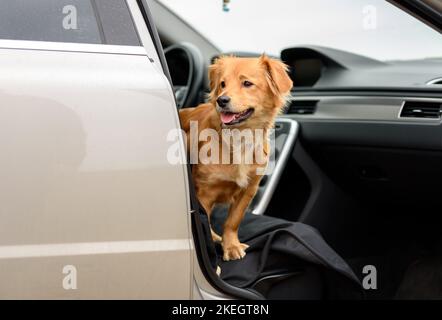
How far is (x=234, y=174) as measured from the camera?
216cm

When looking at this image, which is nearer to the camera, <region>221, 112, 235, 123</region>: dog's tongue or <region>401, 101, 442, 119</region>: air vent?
<region>221, 112, 235, 123</region>: dog's tongue

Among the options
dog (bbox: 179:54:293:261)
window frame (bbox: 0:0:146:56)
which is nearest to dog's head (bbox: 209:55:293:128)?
dog (bbox: 179:54:293:261)

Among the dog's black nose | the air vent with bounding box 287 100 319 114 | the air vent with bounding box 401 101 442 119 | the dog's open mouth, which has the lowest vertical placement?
the air vent with bounding box 287 100 319 114

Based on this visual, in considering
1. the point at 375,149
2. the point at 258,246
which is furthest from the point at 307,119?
the point at 258,246

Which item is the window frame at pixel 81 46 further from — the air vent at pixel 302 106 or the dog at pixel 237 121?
the air vent at pixel 302 106

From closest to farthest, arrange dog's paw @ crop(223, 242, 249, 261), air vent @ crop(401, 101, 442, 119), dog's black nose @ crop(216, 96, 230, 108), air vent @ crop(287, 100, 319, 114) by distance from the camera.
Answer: dog's black nose @ crop(216, 96, 230, 108)
dog's paw @ crop(223, 242, 249, 261)
air vent @ crop(401, 101, 442, 119)
air vent @ crop(287, 100, 319, 114)

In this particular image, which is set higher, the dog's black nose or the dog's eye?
the dog's eye

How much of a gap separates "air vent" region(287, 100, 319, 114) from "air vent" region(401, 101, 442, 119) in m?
0.63

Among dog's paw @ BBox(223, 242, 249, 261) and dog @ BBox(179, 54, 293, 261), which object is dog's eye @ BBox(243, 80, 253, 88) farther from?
dog's paw @ BBox(223, 242, 249, 261)

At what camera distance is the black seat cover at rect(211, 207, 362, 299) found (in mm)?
2141

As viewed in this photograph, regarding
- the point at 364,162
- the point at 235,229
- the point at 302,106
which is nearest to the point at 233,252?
the point at 235,229

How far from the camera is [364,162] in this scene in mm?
3131

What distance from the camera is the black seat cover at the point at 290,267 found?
2141mm

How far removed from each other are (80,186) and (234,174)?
684 mm
